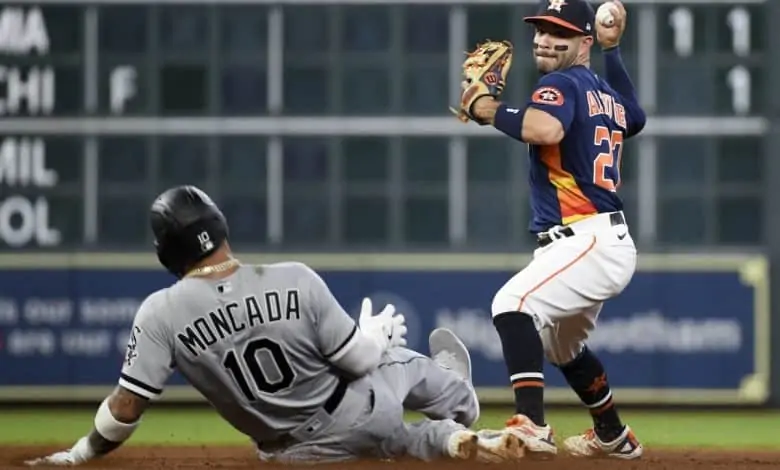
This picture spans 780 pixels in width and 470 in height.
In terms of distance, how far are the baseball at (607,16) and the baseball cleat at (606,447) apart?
1524 mm

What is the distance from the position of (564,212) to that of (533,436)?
0.91m

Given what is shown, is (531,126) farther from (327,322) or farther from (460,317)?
(460,317)

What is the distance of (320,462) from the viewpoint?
Answer: 5125 mm

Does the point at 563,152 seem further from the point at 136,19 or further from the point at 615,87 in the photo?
the point at 136,19

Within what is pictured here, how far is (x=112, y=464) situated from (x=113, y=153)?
5770mm

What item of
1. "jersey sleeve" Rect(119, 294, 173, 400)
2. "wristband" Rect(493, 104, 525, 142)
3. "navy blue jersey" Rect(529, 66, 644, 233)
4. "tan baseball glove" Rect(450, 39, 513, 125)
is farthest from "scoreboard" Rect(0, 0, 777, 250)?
"jersey sleeve" Rect(119, 294, 173, 400)

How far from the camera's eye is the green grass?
8938 mm

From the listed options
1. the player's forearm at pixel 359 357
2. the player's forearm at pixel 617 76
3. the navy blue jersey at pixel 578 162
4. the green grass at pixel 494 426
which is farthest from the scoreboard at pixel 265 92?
the player's forearm at pixel 359 357

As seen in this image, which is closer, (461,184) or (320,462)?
(320,462)

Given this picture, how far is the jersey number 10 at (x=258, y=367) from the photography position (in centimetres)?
490

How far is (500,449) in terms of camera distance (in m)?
4.97

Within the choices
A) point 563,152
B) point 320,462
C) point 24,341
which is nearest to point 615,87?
point 563,152

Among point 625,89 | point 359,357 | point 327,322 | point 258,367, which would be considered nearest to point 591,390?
point 625,89

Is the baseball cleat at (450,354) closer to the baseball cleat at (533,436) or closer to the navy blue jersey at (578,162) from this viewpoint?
the baseball cleat at (533,436)
